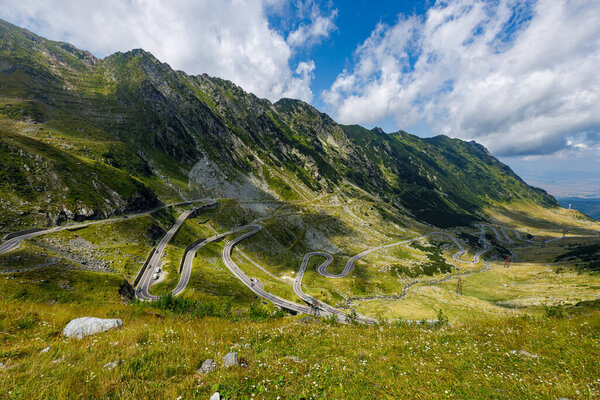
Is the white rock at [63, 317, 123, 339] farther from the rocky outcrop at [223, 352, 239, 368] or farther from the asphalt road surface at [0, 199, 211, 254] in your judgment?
the asphalt road surface at [0, 199, 211, 254]

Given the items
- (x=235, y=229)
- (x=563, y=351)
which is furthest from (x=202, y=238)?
(x=563, y=351)

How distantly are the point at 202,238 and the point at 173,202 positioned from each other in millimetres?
41028

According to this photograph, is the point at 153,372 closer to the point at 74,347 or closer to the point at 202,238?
the point at 74,347

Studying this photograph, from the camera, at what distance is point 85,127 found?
6102 inches

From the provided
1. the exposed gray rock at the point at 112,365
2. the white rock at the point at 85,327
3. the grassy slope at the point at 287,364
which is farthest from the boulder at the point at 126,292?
the exposed gray rock at the point at 112,365

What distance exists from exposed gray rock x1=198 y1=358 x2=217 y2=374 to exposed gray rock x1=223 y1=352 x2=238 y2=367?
1.31ft

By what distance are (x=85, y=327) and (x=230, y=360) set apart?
288 inches

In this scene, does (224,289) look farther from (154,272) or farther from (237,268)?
(154,272)

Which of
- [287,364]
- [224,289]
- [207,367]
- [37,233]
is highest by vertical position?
[207,367]

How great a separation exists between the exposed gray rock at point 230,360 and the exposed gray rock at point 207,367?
399mm

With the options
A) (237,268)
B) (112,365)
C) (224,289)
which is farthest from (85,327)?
(237,268)

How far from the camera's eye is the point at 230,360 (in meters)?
8.11

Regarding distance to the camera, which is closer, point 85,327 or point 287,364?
point 287,364

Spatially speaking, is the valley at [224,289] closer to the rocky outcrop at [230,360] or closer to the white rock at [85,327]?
the rocky outcrop at [230,360]
